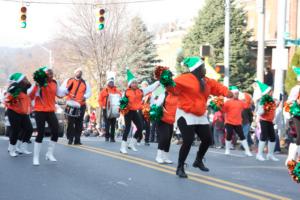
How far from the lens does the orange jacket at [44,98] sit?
42.3ft

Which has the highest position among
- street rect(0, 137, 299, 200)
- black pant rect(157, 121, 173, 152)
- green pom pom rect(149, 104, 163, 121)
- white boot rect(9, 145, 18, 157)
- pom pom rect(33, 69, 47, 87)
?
pom pom rect(33, 69, 47, 87)

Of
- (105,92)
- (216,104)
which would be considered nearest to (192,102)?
(216,104)

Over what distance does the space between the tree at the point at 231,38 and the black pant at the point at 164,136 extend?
92.0 ft

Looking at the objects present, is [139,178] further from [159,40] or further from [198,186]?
[159,40]

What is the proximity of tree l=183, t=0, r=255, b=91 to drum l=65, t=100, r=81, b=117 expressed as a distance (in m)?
24.9

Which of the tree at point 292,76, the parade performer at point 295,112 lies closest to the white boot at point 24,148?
the parade performer at point 295,112

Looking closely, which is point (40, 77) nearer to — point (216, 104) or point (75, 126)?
point (216, 104)

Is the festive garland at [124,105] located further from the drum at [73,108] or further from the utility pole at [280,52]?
the utility pole at [280,52]

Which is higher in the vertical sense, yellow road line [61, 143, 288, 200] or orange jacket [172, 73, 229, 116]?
orange jacket [172, 73, 229, 116]

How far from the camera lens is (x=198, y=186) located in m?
9.95

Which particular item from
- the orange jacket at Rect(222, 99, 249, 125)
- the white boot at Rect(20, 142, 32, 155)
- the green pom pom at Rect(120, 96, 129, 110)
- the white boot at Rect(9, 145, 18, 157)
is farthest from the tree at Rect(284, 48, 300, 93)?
the white boot at Rect(9, 145, 18, 157)

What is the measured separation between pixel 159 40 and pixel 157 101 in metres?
60.9

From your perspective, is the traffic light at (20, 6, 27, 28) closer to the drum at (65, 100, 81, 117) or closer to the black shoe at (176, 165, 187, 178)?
the drum at (65, 100, 81, 117)

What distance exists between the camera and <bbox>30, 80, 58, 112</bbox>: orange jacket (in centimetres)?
1290
